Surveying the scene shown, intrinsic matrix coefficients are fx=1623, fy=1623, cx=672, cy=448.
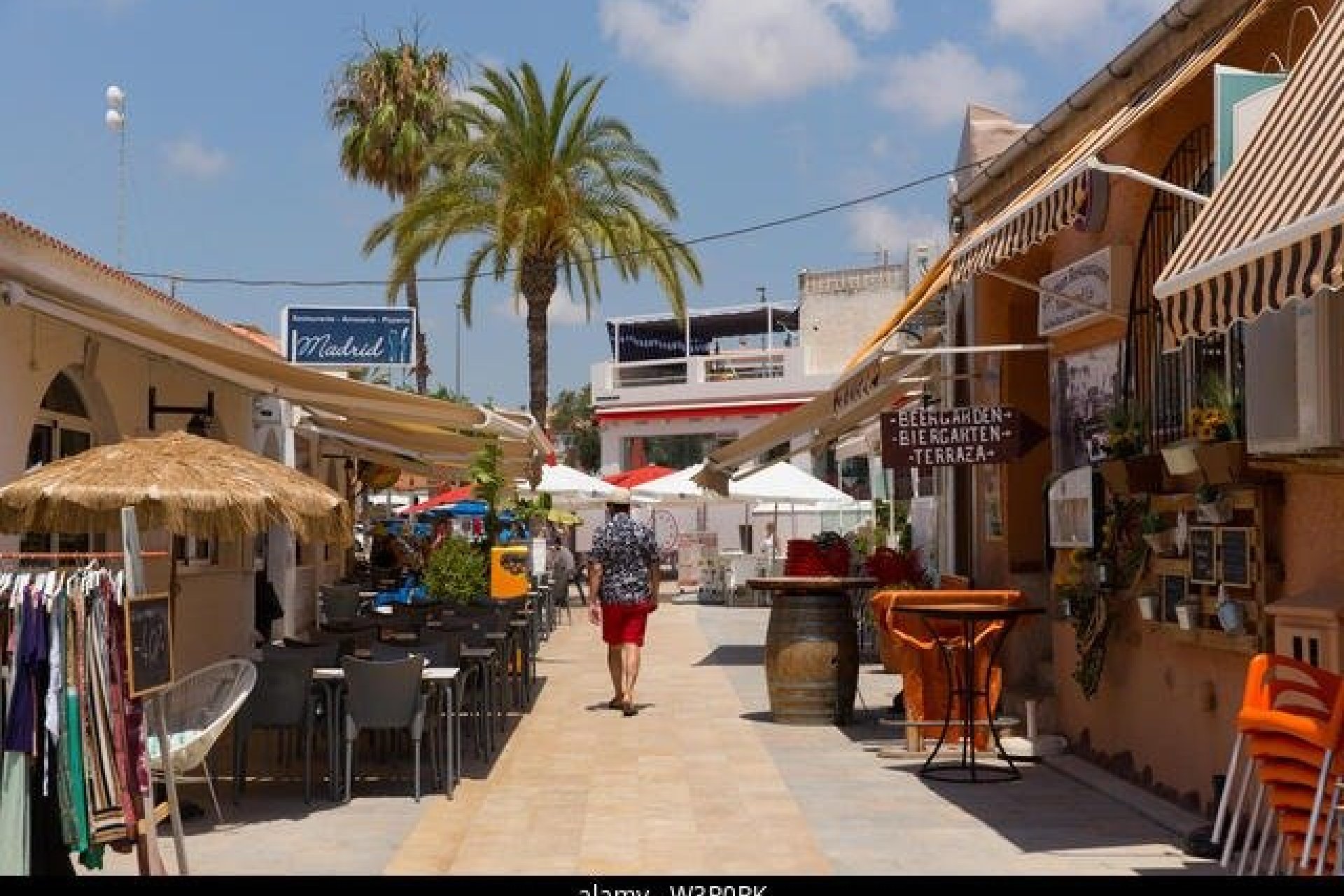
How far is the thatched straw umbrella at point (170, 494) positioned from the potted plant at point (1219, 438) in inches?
184

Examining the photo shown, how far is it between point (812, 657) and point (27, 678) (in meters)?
6.82

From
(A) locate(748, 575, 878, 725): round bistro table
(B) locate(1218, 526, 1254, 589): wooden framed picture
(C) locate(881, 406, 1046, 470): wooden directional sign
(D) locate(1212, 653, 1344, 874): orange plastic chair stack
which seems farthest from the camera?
(A) locate(748, 575, 878, 725): round bistro table

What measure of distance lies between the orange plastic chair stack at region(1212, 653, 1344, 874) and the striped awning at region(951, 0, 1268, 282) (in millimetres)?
2627

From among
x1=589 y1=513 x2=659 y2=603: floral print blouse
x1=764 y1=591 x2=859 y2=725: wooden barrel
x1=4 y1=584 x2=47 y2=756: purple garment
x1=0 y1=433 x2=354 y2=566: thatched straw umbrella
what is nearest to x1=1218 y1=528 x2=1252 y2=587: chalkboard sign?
x1=764 y1=591 x2=859 y2=725: wooden barrel

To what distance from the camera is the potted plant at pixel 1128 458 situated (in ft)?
28.2

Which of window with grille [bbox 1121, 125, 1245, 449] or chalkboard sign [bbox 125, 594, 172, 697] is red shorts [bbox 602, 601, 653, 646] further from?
chalkboard sign [bbox 125, 594, 172, 697]

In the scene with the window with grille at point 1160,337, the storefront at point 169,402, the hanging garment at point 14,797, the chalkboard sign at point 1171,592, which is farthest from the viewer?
the storefront at point 169,402

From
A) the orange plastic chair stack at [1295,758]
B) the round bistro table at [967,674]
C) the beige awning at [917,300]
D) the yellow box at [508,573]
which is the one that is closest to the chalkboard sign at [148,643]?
the orange plastic chair stack at [1295,758]

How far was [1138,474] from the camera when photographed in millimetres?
8625

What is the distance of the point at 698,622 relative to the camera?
25.6 metres

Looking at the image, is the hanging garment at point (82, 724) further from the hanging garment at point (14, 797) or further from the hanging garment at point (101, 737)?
the hanging garment at point (14, 797)

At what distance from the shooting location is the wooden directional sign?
1104 cm

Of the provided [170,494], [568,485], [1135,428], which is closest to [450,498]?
[568,485]

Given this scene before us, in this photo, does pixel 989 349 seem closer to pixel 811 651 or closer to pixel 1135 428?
pixel 1135 428
